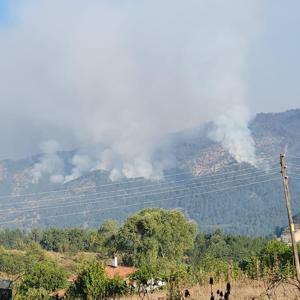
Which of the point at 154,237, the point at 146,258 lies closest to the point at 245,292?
the point at 146,258

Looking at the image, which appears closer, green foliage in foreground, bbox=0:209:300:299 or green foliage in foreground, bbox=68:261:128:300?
green foliage in foreground, bbox=0:209:300:299

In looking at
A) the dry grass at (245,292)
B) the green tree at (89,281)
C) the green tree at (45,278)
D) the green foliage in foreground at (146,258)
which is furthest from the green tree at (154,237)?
the dry grass at (245,292)

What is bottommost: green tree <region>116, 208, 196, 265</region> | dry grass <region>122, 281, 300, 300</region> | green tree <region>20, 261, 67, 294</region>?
dry grass <region>122, 281, 300, 300</region>

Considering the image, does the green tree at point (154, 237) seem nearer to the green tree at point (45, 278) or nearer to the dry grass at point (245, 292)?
the green tree at point (45, 278)

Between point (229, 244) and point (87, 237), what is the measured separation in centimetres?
3142

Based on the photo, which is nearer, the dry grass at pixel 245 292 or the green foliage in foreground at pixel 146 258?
the dry grass at pixel 245 292

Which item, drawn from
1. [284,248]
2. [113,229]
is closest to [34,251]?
[113,229]

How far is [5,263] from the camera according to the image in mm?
86125

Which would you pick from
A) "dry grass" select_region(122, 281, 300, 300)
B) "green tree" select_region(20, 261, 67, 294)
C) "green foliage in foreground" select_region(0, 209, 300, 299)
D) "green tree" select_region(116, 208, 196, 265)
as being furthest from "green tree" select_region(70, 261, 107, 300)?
"green tree" select_region(116, 208, 196, 265)

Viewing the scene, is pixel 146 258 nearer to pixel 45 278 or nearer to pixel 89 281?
pixel 45 278

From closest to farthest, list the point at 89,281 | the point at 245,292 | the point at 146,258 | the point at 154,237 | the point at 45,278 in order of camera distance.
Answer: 1. the point at 245,292
2. the point at 89,281
3. the point at 45,278
4. the point at 146,258
5. the point at 154,237

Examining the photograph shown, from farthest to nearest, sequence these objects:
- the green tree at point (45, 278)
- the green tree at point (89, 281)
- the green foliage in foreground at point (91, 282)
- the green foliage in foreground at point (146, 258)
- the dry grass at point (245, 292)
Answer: the green tree at point (45, 278) → the green tree at point (89, 281) → the green foliage in foreground at point (91, 282) → the green foliage in foreground at point (146, 258) → the dry grass at point (245, 292)

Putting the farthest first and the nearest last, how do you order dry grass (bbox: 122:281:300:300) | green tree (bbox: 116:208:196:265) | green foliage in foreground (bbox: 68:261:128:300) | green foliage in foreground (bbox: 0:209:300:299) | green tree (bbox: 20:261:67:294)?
1. green tree (bbox: 116:208:196:265)
2. green tree (bbox: 20:261:67:294)
3. green foliage in foreground (bbox: 68:261:128:300)
4. green foliage in foreground (bbox: 0:209:300:299)
5. dry grass (bbox: 122:281:300:300)

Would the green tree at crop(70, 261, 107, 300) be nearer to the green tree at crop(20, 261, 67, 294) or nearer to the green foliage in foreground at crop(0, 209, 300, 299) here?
the green foliage in foreground at crop(0, 209, 300, 299)
